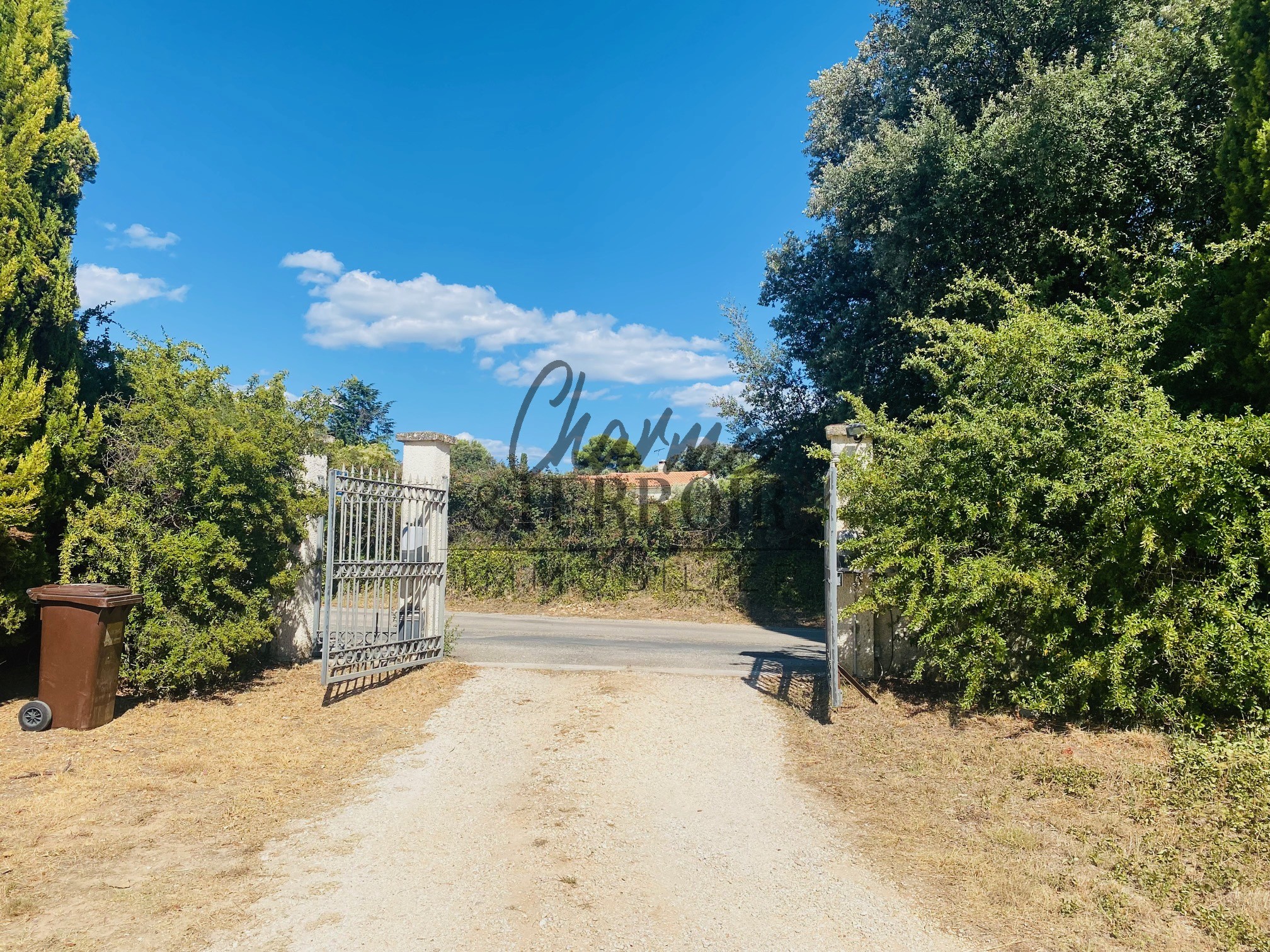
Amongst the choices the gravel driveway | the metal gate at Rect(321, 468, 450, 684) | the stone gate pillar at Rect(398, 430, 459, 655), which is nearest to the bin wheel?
the metal gate at Rect(321, 468, 450, 684)

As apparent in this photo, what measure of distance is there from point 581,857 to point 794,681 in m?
4.86

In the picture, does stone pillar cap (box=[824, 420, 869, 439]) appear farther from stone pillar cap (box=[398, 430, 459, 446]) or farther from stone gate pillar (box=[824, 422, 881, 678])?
stone pillar cap (box=[398, 430, 459, 446])

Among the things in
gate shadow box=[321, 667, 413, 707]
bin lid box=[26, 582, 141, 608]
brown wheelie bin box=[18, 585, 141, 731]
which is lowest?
gate shadow box=[321, 667, 413, 707]

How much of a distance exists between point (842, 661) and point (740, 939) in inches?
204

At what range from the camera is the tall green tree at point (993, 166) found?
9867mm

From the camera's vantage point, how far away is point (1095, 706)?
608cm

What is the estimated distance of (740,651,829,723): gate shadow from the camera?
7551 millimetres

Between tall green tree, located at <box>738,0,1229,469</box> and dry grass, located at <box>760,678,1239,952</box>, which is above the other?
tall green tree, located at <box>738,0,1229,469</box>

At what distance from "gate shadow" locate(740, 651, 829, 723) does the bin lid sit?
6.39 m

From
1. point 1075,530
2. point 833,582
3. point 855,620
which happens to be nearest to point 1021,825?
point 833,582

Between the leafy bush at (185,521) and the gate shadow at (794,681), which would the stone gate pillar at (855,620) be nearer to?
the gate shadow at (794,681)

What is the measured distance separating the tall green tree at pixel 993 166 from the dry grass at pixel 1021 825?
19.7ft

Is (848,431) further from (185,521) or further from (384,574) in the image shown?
(185,521)

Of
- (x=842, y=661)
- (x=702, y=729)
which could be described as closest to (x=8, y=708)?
(x=702, y=729)
